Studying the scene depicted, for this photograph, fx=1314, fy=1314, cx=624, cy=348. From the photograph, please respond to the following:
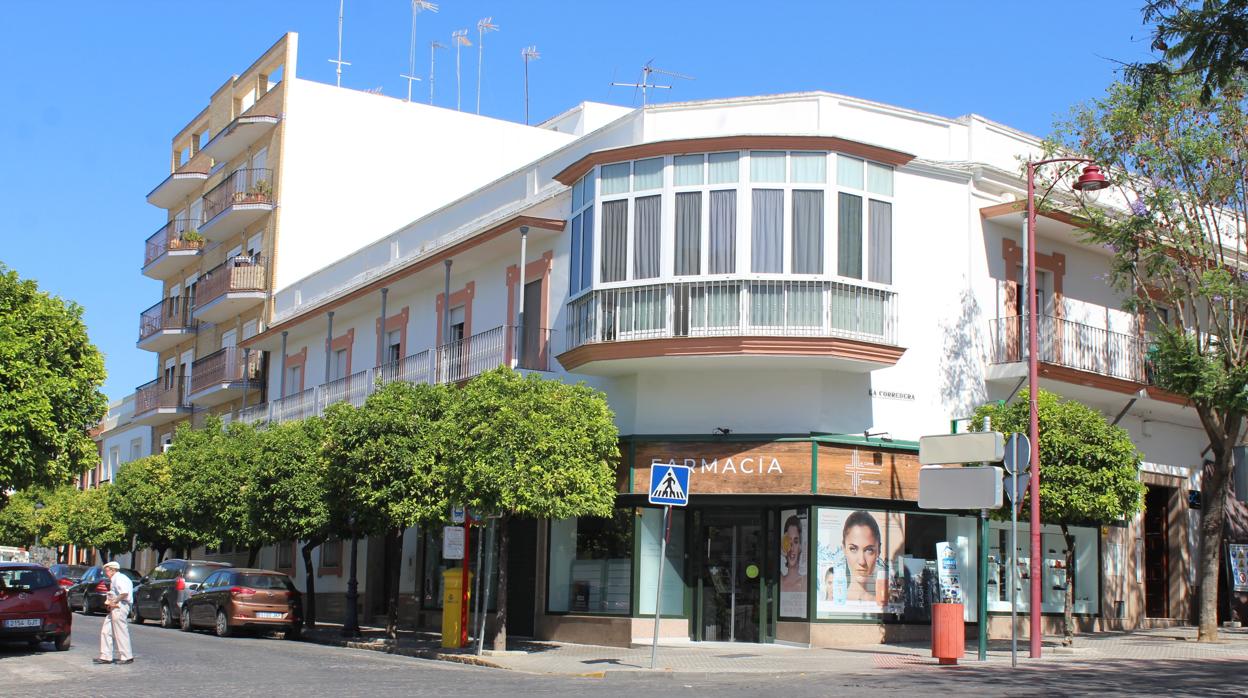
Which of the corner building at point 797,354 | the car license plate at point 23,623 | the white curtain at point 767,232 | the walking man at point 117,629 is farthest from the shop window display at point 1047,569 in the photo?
the car license plate at point 23,623

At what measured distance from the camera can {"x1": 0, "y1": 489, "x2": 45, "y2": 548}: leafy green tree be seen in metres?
54.2

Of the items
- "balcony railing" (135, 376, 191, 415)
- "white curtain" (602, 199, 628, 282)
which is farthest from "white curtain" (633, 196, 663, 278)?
"balcony railing" (135, 376, 191, 415)

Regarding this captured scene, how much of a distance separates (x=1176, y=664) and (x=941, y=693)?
231 inches

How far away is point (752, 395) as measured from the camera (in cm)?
2223

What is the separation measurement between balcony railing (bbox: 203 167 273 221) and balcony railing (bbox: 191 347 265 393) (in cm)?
471

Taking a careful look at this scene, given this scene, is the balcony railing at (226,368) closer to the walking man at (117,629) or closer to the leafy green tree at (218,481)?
the leafy green tree at (218,481)

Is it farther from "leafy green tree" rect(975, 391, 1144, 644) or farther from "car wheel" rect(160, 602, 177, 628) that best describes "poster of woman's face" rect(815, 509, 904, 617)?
"car wheel" rect(160, 602, 177, 628)

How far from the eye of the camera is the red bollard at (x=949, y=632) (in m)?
17.0

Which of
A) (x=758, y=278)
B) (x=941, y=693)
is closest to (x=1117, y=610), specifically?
(x=758, y=278)

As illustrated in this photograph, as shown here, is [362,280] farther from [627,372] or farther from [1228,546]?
[1228,546]

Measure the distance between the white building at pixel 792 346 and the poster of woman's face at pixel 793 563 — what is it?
0.12 ft

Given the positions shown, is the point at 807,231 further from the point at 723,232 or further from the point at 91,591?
the point at 91,591

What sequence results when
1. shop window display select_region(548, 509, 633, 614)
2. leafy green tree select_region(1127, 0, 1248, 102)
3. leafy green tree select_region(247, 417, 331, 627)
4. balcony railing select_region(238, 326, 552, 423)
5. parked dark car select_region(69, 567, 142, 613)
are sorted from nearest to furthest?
leafy green tree select_region(1127, 0, 1248, 102) → shop window display select_region(548, 509, 633, 614) → balcony railing select_region(238, 326, 552, 423) → leafy green tree select_region(247, 417, 331, 627) → parked dark car select_region(69, 567, 142, 613)

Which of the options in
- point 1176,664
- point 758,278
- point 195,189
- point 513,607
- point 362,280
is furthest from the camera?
point 195,189
